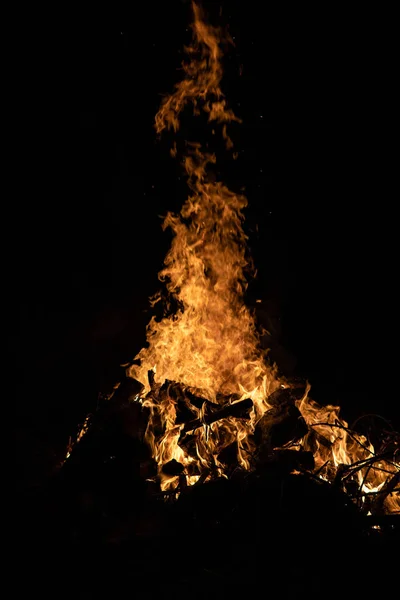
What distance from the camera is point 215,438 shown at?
312 cm

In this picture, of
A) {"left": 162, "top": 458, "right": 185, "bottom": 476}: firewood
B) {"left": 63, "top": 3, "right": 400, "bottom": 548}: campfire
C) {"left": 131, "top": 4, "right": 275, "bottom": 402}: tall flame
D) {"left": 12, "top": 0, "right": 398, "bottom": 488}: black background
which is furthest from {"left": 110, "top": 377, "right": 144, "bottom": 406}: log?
{"left": 12, "top": 0, "right": 398, "bottom": 488}: black background

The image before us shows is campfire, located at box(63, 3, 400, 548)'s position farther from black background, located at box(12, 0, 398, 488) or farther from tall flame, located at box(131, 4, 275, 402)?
black background, located at box(12, 0, 398, 488)

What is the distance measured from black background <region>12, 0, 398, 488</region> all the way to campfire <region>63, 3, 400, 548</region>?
0.55 ft

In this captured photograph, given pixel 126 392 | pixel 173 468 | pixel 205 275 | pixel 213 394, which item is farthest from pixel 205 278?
pixel 173 468

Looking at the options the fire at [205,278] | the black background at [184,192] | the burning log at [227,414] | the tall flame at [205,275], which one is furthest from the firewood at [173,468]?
the black background at [184,192]

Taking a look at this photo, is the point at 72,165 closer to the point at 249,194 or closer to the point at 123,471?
the point at 249,194

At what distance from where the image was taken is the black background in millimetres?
3701

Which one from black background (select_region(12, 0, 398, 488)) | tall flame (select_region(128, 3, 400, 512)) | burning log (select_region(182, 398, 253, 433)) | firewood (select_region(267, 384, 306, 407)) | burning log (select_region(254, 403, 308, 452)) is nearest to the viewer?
burning log (select_region(254, 403, 308, 452))

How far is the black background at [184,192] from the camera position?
370cm

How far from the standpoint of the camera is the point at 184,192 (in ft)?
13.4

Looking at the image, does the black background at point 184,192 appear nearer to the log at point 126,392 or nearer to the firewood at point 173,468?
the log at point 126,392

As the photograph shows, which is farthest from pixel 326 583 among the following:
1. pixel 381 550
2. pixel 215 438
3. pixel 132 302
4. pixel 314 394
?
pixel 132 302

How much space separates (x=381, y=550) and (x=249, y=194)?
9.76 feet

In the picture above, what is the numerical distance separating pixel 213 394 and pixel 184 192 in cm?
182
